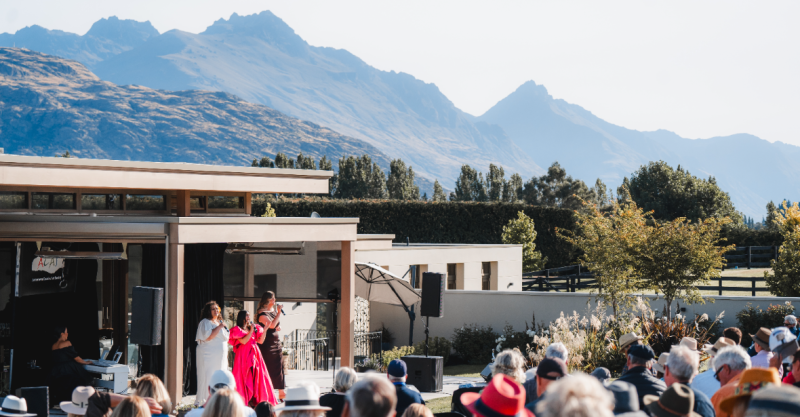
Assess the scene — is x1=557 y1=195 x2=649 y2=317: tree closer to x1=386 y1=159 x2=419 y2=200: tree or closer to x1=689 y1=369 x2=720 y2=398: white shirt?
x1=689 y1=369 x2=720 y2=398: white shirt

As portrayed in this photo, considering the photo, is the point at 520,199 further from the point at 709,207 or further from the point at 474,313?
the point at 474,313

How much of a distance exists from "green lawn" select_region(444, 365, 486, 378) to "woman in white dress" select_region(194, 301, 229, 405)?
7.85 m

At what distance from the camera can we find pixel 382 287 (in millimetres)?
17469

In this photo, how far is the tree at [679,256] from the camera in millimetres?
17062

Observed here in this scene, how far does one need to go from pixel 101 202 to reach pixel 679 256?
13317mm

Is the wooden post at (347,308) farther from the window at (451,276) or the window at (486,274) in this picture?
the window at (486,274)

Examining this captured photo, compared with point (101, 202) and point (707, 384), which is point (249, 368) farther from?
point (707, 384)

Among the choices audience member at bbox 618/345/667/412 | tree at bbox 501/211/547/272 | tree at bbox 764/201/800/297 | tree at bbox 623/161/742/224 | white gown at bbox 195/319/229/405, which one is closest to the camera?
audience member at bbox 618/345/667/412

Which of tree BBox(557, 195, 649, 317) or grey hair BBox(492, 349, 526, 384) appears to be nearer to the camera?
grey hair BBox(492, 349, 526, 384)

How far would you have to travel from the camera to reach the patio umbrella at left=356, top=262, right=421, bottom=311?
1697cm

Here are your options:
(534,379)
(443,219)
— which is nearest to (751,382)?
(534,379)

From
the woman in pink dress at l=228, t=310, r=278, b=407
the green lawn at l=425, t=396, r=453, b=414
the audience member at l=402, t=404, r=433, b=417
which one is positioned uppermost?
the audience member at l=402, t=404, r=433, b=417

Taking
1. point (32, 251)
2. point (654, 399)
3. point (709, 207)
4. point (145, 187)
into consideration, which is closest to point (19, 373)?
point (32, 251)

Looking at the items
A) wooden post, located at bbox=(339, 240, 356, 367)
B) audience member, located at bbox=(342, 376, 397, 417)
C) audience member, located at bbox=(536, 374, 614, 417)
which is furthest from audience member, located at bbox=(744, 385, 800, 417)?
wooden post, located at bbox=(339, 240, 356, 367)
